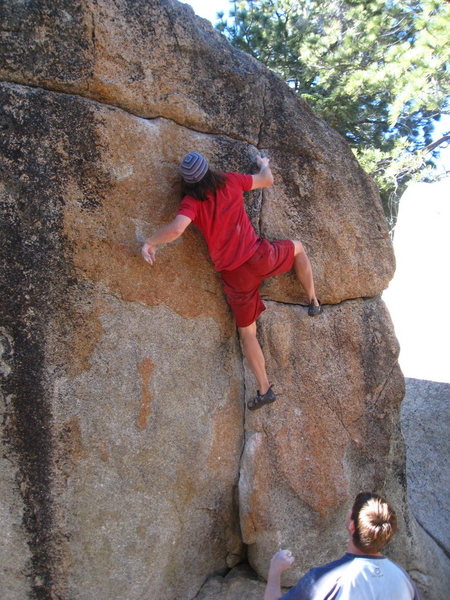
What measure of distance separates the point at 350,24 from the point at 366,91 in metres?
1.77

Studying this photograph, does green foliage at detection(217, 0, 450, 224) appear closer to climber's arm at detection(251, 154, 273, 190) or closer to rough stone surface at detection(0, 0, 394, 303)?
rough stone surface at detection(0, 0, 394, 303)

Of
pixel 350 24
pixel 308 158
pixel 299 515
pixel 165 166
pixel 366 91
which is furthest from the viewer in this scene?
pixel 350 24

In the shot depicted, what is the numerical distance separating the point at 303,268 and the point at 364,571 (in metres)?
1.94

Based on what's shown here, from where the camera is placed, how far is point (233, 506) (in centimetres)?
383

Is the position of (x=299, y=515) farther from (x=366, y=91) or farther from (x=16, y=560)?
(x=366, y=91)

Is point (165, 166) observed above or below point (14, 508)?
above

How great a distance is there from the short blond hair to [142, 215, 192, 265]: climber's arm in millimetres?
1565

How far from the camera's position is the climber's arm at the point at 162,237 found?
3.32 meters

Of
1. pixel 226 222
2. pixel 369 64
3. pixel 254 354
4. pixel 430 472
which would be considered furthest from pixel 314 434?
pixel 369 64

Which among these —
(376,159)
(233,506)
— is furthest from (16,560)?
(376,159)

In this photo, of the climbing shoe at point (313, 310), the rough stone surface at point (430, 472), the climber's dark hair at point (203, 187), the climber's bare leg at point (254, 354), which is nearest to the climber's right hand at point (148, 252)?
the climber's dark hair at point (203, 187)

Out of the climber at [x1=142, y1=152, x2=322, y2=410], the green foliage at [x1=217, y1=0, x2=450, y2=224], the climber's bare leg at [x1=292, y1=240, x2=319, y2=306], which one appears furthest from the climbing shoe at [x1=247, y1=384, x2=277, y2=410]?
the green foliage at [x1=217, y1=0, x2=450, y2=224]

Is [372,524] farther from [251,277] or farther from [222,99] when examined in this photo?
[222,99]

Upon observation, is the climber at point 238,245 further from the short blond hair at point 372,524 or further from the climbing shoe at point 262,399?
the short blond hair at point 372,524
